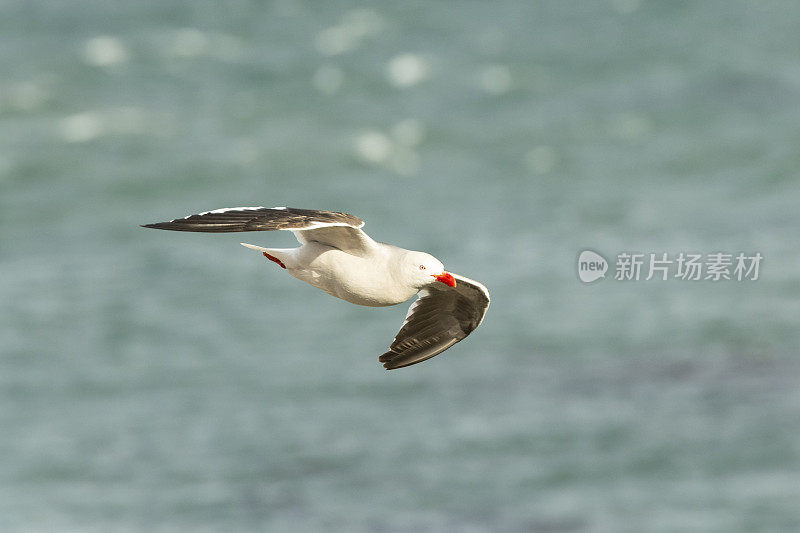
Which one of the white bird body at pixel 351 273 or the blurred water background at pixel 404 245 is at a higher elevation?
the blurred water background at pixel 404 245

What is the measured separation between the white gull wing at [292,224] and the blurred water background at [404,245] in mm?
51144

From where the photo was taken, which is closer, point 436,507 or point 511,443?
point 436,507

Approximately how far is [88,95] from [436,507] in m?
58.0

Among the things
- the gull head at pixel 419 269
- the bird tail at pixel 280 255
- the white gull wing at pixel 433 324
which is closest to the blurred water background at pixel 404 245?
the white gull wing at pixel 433 324

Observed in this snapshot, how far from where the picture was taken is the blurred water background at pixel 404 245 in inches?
3588

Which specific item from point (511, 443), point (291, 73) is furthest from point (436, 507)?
point (291, 73)

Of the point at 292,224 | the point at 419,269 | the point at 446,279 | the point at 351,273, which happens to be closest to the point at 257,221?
the point at 292,224

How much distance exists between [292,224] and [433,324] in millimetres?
4290

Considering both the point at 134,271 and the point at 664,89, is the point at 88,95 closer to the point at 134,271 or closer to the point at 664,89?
the point at 134,271

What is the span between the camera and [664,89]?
129 meters

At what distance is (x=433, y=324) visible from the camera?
739 inches

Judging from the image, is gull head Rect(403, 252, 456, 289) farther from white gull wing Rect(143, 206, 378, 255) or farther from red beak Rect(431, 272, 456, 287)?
white gull wing Rect(143, 206, 378, 255)

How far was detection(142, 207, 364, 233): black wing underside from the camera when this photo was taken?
14500mm

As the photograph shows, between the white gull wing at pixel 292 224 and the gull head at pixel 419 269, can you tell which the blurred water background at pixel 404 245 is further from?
the gull head at pixel 419 269
